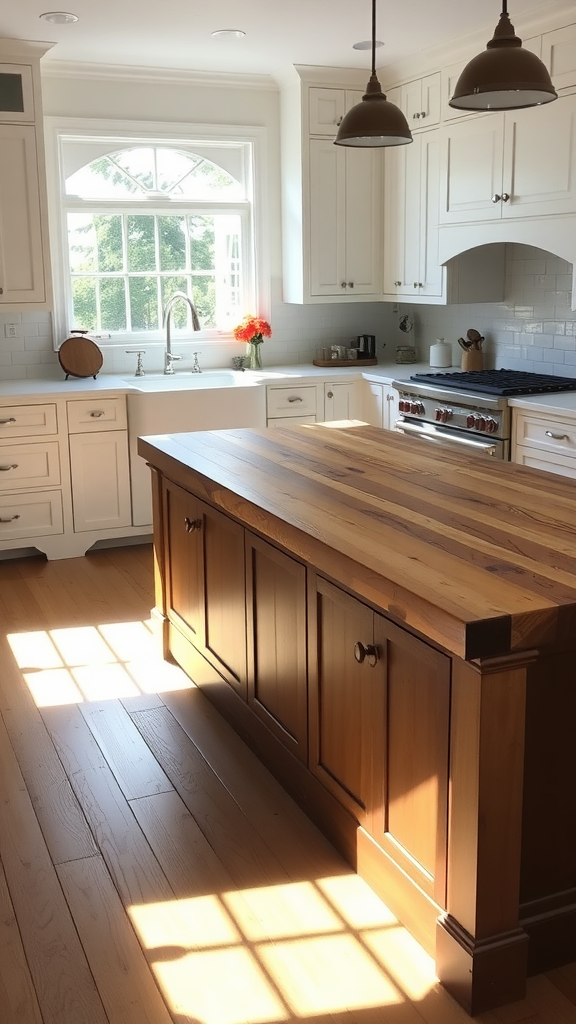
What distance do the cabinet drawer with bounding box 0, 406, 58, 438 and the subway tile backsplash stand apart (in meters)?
0.61

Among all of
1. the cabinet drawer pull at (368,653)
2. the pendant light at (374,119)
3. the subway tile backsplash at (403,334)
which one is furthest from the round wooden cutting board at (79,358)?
the cabinet drawer pull at (368,653)

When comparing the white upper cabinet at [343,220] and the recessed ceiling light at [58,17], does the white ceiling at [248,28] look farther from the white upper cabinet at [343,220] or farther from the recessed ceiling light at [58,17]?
the white upper cabinet at [343,220]

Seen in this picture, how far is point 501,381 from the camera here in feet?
16.5

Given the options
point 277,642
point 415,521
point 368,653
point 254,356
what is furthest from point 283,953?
point 254,356

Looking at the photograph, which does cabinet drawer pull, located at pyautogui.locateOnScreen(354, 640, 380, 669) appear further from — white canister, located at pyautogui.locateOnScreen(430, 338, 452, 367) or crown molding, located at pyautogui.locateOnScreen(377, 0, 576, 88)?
white canister, located at pyautogui.locateOnScreen(430, 338, 452, 367)

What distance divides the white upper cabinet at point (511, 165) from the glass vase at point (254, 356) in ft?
4.79

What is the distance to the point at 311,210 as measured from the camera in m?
5.98

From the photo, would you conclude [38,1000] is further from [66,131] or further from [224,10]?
[66,131]

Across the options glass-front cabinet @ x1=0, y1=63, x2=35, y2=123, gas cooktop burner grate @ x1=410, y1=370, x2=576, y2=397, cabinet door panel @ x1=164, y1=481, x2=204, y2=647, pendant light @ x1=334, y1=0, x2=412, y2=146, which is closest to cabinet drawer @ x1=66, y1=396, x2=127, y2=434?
glass-front cabinet @ x1=0, y1=63, x2=35, y2=123

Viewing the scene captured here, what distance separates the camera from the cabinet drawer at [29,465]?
5.30 m

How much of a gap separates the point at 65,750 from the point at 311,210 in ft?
12.7

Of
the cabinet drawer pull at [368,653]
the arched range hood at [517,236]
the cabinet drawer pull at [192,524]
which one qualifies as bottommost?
the cabinet drawer pull at [368,653]

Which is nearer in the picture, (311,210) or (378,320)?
(311,210)

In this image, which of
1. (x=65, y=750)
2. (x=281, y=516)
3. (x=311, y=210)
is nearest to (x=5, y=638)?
(x=65, y=750)
